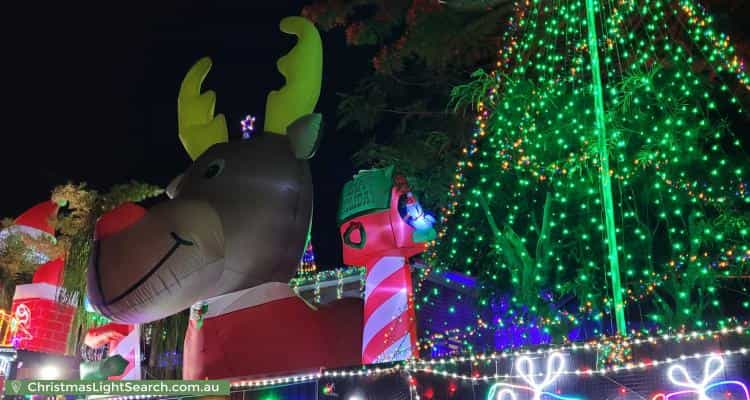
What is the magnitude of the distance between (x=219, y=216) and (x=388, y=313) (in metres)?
1.88

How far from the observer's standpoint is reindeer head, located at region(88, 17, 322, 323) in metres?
5.70

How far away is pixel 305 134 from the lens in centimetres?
660

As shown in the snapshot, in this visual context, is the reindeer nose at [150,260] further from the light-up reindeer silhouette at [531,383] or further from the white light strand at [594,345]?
the light-up reindeer silhouette at [531,383]

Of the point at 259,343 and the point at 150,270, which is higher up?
the point at 150,270

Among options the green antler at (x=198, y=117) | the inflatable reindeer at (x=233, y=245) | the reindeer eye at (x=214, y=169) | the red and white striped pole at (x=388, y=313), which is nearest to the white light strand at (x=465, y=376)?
the inflatable reindeer at (x=233, y=245)

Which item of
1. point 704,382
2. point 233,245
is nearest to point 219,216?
point 233,245

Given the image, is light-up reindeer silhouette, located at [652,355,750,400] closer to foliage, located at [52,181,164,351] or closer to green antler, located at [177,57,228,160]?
green antler, located at [177,57,228,160]

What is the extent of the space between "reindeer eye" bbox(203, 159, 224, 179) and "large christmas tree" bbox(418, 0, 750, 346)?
257cm

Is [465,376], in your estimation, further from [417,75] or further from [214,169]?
[417,75]

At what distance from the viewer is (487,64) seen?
9.72 m

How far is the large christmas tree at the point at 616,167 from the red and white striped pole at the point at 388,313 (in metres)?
1.04

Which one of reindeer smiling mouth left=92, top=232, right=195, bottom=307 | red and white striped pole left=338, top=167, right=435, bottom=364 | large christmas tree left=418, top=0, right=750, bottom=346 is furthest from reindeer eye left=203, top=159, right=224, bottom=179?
large christmas tree left=418, top=0, right=750, bottom=346

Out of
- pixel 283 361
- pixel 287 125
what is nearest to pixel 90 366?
pixel 283 361

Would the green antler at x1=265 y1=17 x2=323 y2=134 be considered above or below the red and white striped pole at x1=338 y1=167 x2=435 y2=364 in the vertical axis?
above
